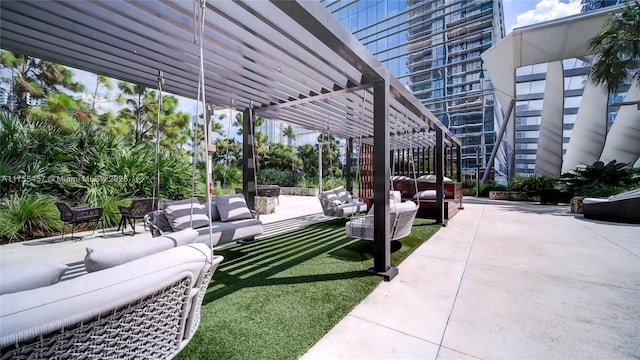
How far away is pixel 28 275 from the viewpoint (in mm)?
1102

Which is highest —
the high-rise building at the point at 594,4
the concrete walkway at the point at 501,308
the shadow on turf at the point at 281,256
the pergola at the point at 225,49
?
the high-rise building at the point at 594,4

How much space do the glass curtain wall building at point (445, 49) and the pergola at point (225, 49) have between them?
30.8 m

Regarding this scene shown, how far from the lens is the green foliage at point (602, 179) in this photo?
9.17 meters

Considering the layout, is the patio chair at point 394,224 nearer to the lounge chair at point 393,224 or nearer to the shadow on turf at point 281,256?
the lounge chair at point 393,224

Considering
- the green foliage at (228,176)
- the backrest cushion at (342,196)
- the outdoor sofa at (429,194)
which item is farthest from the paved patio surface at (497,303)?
the green foliage at (228,176)

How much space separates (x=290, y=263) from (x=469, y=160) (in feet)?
112

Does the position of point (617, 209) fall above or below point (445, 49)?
below

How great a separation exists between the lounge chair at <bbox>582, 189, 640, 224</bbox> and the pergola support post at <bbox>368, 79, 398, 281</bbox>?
23.8 ft

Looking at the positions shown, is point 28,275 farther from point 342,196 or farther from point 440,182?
point 440,182

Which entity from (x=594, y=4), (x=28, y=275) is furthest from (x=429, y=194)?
(x=594, y=4)

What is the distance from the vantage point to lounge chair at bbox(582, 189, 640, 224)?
6.20m

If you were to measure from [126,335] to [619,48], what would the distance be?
470 inches

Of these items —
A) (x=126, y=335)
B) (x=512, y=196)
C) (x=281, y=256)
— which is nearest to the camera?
(x=126, y=335)

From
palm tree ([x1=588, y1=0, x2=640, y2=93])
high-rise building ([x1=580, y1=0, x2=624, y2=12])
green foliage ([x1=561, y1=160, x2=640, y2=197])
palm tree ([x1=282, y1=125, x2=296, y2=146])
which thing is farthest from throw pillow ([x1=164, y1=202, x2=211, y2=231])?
high-rise building ([x1=580, y1=0, x2=624, y2=12])
